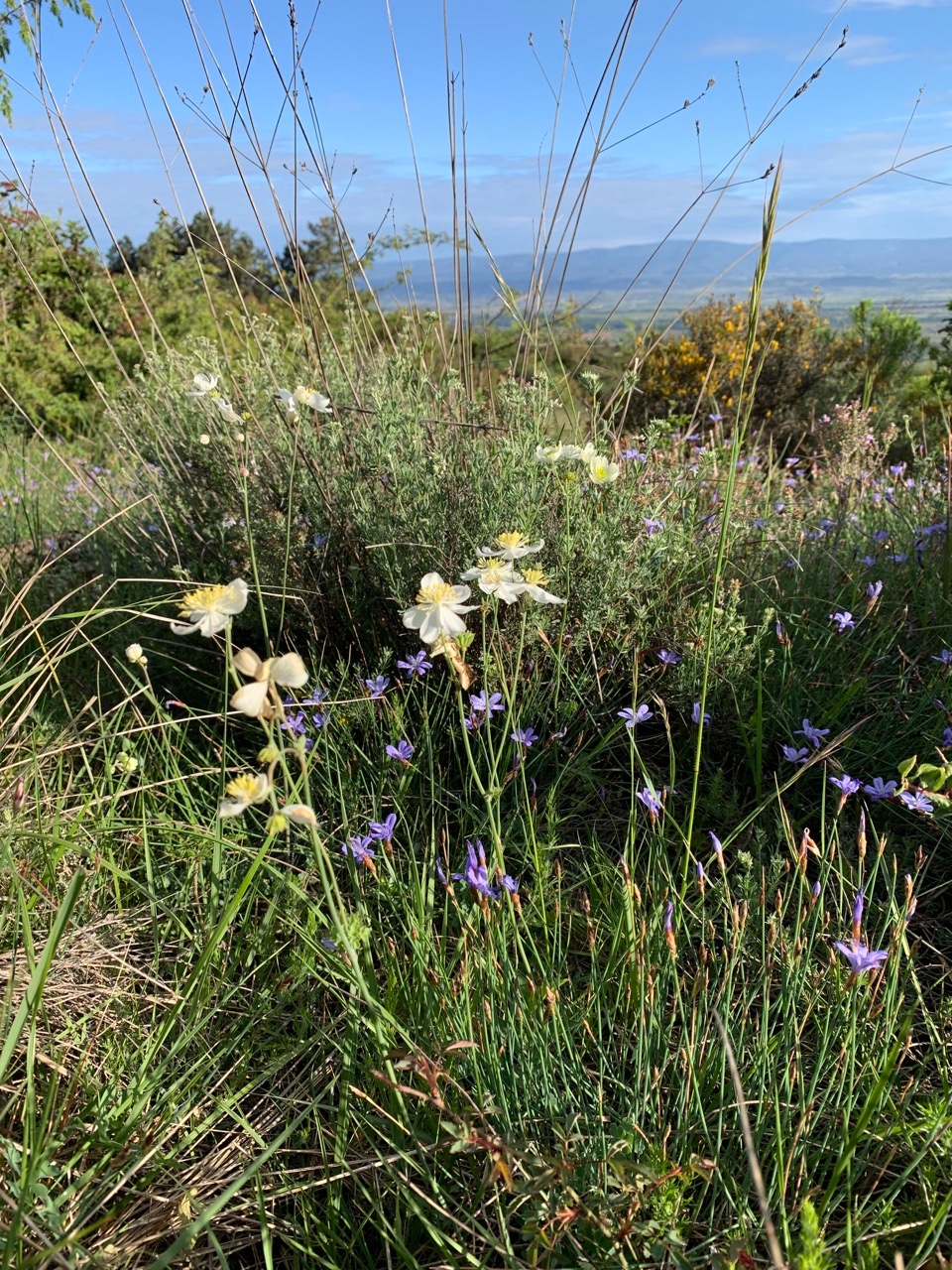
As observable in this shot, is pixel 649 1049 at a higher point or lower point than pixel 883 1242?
higher

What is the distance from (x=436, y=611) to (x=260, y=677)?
37cm

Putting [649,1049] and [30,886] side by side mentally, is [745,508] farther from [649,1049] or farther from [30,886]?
[30,886]

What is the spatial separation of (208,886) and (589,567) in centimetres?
117

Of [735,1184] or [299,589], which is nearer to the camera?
[735,1184]

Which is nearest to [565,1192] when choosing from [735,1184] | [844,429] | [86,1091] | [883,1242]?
[735,1184]

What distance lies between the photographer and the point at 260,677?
32.9 inches

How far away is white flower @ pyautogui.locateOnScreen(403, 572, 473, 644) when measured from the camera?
3.75 ft

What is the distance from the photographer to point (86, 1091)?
1.38m

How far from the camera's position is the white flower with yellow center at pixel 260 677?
0.82m

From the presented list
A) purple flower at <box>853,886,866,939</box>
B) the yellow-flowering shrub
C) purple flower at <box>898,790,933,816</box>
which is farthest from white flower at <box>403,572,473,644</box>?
the yellow-flowering shrub

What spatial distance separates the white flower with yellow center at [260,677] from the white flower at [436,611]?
11.3 inches

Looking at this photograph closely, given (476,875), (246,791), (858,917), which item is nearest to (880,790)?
(858,917)

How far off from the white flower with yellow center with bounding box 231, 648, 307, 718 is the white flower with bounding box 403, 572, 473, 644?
287 millimetres

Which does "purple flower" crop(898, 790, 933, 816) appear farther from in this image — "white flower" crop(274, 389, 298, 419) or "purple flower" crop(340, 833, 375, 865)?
"white flower" crop(274, 389, 298, 419)
